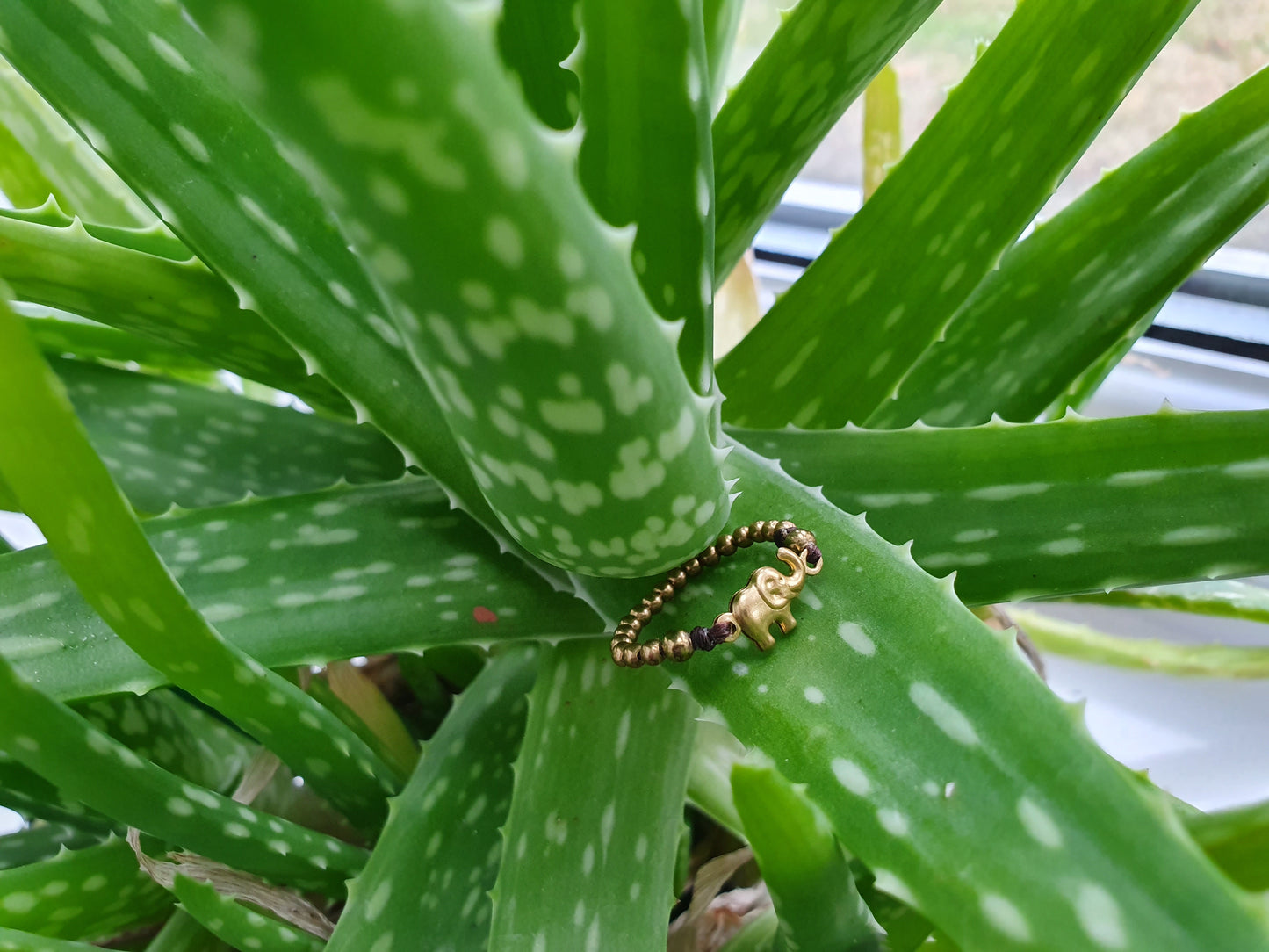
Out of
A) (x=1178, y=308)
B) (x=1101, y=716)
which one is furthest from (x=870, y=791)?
(x=1178, y=308)

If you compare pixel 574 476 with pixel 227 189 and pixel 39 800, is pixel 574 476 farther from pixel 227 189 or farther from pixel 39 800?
pixel 39 800

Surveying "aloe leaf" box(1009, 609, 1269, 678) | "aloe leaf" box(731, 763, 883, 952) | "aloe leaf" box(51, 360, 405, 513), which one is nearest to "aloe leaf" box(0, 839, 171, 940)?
"aloe leaf" box(51, 360, 405, 513)

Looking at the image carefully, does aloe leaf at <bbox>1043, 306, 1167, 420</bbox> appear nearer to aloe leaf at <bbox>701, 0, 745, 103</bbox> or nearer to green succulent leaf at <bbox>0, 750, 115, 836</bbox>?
aloe leaf at <bbox>701, 0, 745, 103</bbox>

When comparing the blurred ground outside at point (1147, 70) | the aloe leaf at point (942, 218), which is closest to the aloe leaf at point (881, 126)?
the blurred ground outside at point (1147, 70)

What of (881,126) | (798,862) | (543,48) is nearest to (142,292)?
(543,48)

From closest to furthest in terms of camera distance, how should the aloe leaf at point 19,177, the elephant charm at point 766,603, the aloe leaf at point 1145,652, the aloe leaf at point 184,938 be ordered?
the elephant charm at point 766,603 → the aloe leaf at point 184,938 → the aloe leaf at point 19,177 → the aloe leaf at point 1145,652

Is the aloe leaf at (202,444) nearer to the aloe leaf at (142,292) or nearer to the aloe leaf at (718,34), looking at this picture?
the aloe leaf at (142,292)
